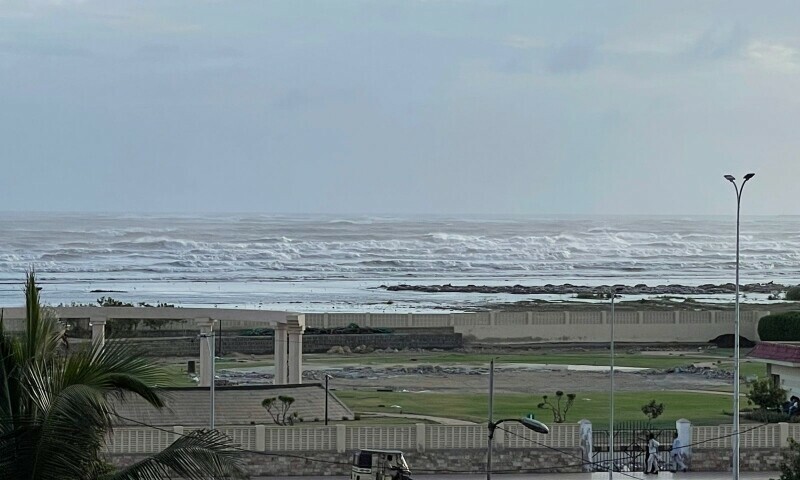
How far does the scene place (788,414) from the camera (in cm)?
3572

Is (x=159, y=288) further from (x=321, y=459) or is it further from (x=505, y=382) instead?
(x=321, y=459)

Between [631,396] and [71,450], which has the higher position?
[71,450]

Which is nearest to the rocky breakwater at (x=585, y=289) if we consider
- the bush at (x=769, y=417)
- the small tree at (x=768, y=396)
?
the small tree at (x=768, y=396)

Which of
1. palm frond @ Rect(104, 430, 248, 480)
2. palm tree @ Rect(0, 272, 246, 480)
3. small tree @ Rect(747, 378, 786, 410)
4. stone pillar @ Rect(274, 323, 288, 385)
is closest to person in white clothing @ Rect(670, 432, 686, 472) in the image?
small tree @ Rect(747, 378, 786, 410)

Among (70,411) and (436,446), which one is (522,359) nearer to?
(436,446)

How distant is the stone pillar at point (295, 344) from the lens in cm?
3844

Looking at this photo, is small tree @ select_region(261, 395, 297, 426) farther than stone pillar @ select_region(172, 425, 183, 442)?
Yes

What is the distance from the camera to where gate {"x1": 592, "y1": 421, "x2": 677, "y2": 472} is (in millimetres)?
30266

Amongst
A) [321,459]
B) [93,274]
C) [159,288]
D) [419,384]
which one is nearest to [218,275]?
[93,274]

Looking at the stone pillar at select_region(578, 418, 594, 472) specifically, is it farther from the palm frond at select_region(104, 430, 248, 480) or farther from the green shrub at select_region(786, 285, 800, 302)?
the green shrub at select_region(786, 285, 800, 302)

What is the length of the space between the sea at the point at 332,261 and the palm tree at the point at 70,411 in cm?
6338

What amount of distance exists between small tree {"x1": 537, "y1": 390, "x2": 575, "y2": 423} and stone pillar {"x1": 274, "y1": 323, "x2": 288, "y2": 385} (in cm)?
789

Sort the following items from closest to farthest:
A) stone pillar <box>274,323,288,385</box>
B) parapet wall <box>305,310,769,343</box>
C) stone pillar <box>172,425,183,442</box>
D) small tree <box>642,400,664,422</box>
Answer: stone pillar <box>172,425,183,442</box>, small tree <box>642,400,664,422</box>, stone pillar <box>274,323,288,385</box>, parapet wall <box>305,310,769,343</box>

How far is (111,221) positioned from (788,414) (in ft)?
540
